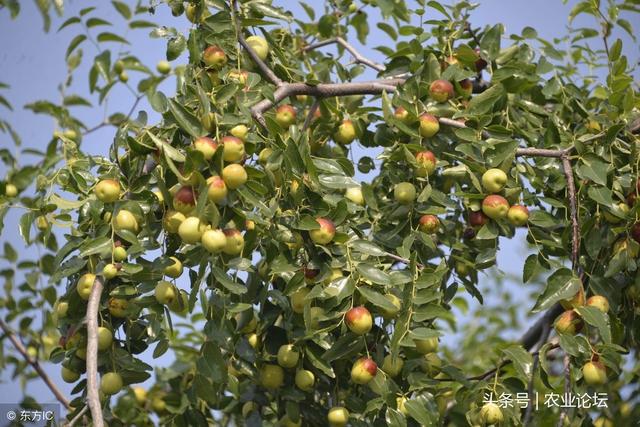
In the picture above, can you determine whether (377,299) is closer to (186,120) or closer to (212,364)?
(212,364)

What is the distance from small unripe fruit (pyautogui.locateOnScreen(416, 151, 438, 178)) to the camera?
228 centimetres

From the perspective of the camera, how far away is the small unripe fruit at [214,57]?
7.23 feet

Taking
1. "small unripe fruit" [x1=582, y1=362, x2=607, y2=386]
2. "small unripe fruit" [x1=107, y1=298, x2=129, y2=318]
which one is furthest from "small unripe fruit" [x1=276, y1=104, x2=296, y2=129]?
"small unripe fruit" [x1=582, y1=362, x2=607, y2=386]

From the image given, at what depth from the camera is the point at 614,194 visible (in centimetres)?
227

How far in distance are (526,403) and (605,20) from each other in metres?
1.35

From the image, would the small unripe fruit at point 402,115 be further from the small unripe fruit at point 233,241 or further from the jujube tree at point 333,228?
the small unripe fruit at point 233,241

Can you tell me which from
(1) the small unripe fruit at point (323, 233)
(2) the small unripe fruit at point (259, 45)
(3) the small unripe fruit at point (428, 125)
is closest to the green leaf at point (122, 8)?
(2) the small unripe fruit at point (259, 45)

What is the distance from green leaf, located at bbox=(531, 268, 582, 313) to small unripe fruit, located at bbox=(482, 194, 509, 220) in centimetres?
23

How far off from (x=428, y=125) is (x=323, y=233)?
0.52 m

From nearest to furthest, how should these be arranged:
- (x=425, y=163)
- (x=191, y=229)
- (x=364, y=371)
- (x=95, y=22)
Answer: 1. (x=191, y=229)
2. (x=364, y=371)
3. (x=425, y=163)
4. (x=95, y=22)

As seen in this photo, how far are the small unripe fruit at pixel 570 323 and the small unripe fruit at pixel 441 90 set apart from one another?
2.27ft

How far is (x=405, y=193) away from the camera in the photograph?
7.48 ft

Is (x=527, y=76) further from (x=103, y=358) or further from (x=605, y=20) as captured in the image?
(x=103, y=358)

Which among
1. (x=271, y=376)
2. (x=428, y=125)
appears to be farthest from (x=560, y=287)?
(x=271, y=376)
